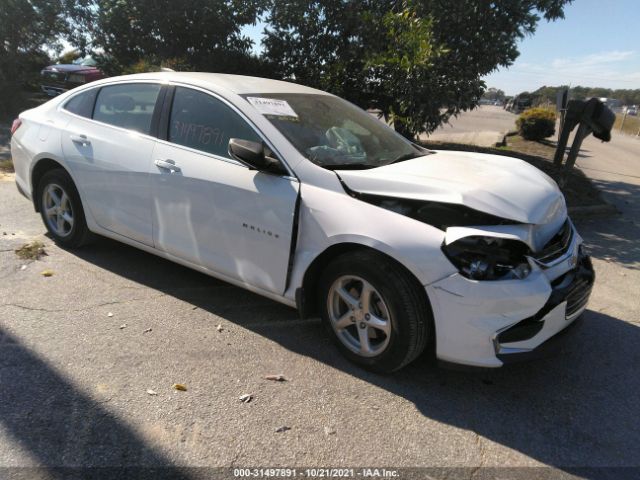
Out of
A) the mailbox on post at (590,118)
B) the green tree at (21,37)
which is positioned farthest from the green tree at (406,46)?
the green tree at (21,37)

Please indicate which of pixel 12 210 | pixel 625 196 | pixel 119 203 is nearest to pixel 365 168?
pixel 119 203

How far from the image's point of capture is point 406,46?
759 cm

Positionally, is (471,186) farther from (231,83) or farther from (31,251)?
(31,251)

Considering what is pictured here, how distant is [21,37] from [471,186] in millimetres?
12997

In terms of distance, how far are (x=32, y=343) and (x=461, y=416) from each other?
265 centimetres

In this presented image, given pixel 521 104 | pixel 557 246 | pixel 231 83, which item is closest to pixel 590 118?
pixel 557 246

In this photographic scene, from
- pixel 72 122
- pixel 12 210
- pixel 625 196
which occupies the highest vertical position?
pixel 72 122

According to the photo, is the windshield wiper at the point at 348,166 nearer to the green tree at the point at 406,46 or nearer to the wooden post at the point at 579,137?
the green tree at the point at 406,46

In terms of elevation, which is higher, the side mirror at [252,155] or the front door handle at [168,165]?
the side mirror at [252,155]

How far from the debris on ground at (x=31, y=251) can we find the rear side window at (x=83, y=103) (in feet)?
4.22

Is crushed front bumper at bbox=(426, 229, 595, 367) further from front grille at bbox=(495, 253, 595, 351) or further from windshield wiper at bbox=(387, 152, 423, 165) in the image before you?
windshield wiper at bbox=(387, 152, 423, 165)

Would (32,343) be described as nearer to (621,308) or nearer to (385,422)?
(385,422)

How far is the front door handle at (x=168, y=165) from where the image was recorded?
367 centimetres

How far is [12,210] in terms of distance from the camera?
6035 mm
